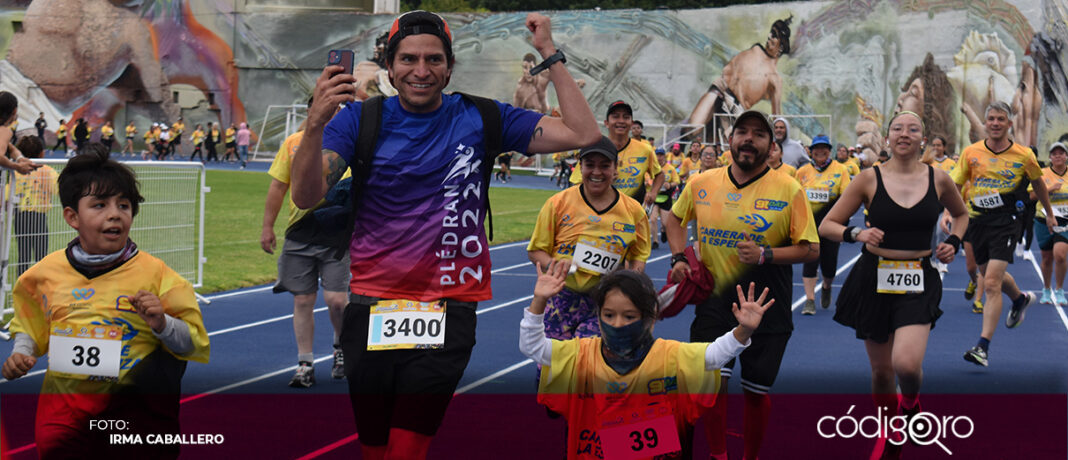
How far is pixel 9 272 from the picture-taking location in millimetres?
11141

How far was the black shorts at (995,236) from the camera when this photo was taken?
1152 centimetres

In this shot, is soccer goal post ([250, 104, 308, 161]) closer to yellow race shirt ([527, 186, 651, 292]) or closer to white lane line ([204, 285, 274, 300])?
white lane line ([204, 285, 274, 300])

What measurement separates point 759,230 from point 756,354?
0.68m

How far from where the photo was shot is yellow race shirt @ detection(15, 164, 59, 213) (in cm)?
1069

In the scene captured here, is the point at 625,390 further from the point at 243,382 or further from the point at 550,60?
the point at 243,382

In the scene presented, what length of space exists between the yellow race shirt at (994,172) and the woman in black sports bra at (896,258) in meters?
4.98

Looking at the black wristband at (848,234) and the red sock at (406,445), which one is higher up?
the black wristband at (848,234)

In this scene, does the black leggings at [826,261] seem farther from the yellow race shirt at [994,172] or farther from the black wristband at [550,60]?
the black wristband at [550,60]

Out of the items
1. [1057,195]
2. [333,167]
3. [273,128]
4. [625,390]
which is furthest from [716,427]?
[273,128]

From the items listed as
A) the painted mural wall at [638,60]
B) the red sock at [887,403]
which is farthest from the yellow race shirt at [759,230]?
the painted mural wall at [638,60]

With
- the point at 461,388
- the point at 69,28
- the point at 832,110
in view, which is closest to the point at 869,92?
the point at 832,110

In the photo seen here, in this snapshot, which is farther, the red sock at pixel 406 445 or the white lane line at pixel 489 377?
the white lane line at pixel 489 377

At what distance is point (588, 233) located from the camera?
24.9 ft

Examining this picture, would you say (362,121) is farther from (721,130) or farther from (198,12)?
(198,12)
